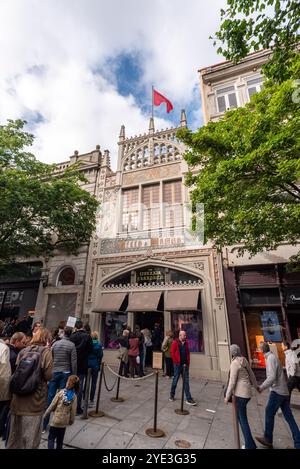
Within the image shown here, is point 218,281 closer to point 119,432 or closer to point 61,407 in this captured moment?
point 119,432

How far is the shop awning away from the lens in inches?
433

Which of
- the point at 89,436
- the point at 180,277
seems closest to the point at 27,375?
the point at 89,436

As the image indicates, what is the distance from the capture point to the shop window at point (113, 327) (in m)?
12.1

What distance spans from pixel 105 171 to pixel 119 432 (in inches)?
547

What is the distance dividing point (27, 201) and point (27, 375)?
8773 mm

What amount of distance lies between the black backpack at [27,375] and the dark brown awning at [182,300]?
7499 millimetres

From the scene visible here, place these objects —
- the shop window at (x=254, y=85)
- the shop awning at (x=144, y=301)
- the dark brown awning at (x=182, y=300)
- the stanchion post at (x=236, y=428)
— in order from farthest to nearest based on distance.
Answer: the shop window at (x=254, y=85), the shop awning at (x=144, y=301), the dark brown awning at (x=182, y=300), the stanchion post at (x=236, y=428)

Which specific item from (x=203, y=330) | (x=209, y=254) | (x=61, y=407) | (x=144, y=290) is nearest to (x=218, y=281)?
(x=209, y=254)

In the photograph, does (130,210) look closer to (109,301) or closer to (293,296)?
(109,301)

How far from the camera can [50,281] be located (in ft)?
46.0

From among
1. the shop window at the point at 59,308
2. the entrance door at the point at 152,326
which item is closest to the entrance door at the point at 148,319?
the entrance door at the point at 152,326

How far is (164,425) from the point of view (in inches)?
202

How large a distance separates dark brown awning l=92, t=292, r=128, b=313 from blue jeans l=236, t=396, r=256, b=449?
26.3 feet

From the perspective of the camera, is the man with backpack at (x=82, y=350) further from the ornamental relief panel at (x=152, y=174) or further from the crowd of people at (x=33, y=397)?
the ornamental relief panel at (x=152, y=174)
